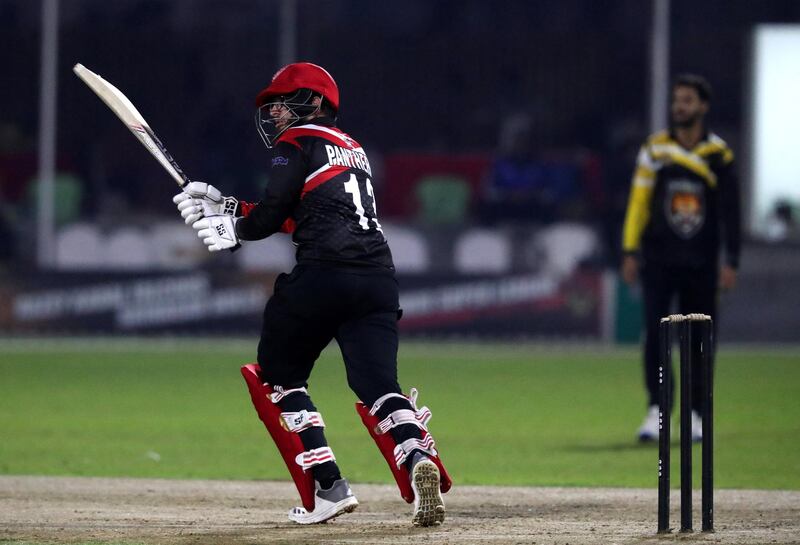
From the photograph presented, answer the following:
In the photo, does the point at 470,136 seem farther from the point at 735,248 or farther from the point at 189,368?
the point at 735,248

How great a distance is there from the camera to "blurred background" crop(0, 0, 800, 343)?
2070 cm

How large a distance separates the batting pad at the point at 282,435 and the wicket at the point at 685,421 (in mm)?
1560

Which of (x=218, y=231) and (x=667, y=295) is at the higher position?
(x=218, y=231)

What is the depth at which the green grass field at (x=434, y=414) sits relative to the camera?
31.6 feet

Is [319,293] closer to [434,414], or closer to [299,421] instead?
[299,421]

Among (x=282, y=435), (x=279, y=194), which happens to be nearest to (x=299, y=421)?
(x=282, y=435)

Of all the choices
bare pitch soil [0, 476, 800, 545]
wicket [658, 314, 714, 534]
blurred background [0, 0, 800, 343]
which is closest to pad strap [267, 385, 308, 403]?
bare pitch soil [0, 476, 800, 545]

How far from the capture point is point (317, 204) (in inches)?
267

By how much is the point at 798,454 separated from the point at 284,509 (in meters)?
4.26

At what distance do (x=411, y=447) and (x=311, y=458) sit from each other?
53 centimetres

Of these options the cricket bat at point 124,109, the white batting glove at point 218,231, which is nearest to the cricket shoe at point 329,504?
the white batting glove at point 218,231

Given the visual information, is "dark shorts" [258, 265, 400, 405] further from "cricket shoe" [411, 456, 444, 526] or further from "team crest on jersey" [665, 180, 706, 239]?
"team crest on jersey" [665, 180, 706, 239]

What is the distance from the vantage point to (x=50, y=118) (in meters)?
23.5

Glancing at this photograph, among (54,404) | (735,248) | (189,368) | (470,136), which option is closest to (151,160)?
(470,136)
